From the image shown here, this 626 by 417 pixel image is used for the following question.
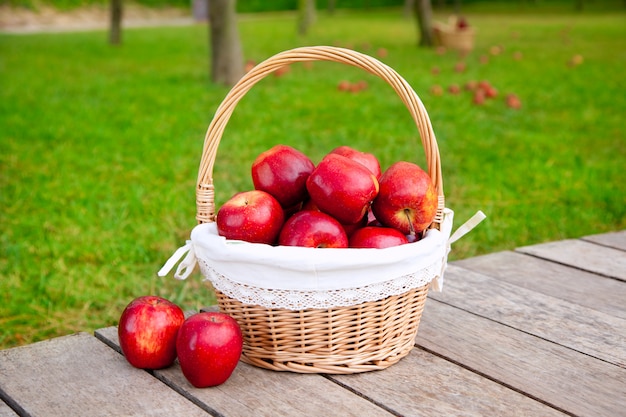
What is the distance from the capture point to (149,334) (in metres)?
1.92

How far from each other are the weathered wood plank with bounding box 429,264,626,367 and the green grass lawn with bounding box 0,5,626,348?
991 millimetres

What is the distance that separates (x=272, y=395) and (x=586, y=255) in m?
1.57

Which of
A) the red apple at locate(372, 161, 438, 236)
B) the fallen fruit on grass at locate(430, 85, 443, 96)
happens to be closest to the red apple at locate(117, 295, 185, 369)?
the red apple at locate(372, 161, 438, 236)

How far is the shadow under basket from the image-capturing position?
1899 millimetres

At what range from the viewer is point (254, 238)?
1.97m

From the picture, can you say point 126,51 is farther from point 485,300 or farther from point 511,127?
point 485,300

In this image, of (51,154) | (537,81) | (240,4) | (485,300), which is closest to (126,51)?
(537,81)

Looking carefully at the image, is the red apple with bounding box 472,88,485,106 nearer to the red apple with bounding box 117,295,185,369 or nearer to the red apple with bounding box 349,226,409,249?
the red apple with bounding box 349,226,409,249

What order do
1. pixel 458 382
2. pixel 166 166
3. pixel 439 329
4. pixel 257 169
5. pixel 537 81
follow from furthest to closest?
pixel 537 81, pixel 166 166, pixel 439 329, pixel 257 169, pixel 458 382

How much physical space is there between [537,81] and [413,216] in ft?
23.7

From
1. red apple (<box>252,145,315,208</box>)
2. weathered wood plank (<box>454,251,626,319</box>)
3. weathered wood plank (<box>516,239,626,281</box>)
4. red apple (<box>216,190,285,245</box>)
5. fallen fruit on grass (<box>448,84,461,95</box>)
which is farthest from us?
fallen fruit on grass (<box>448,84,461,95</box>)

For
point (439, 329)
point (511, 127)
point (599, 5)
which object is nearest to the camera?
point (439, 329)

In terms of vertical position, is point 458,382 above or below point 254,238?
below

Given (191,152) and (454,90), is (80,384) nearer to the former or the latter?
(191,152)
